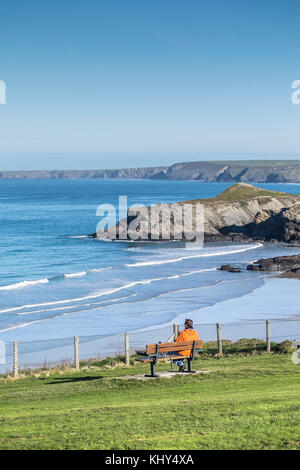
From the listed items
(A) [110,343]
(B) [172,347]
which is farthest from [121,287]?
(B) [172,347]

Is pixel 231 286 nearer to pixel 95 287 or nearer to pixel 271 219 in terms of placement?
pixel 95 287

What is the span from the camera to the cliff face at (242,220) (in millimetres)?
83438

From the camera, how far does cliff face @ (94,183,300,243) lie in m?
83.4

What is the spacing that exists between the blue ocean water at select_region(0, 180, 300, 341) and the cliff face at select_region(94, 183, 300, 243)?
5.37m

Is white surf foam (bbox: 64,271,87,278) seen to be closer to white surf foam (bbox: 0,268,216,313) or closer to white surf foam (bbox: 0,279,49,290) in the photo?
white surf foam (bbox: 0,279,49,290)

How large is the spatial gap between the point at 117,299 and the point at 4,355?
15821 mm

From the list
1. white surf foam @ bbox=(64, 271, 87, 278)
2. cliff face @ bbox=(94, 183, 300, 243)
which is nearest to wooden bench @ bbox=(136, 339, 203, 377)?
white surf foam @ bbox=(64, 271, 87, 278)

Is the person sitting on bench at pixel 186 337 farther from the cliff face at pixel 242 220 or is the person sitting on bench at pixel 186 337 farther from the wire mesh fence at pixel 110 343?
the cliff face at pixel 242 220

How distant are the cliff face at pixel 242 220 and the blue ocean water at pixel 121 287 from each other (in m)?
5.37

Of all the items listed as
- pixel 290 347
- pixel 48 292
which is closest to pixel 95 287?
pixel 48 292

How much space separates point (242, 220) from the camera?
91.9 metres

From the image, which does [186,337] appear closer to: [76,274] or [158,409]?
[158,409]

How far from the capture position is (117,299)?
4109 centimetres

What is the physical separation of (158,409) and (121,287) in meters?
34.0
